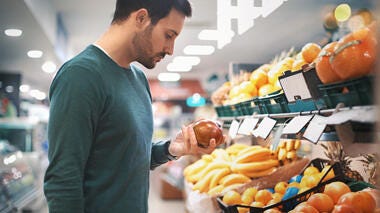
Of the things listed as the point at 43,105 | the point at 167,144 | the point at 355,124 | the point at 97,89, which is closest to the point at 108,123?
the point at 97,89

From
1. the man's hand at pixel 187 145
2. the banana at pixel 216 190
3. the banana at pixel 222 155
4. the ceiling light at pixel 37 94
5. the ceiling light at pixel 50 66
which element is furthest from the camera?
the ceiling light at pixel 37 94

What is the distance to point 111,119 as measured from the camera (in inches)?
47.4

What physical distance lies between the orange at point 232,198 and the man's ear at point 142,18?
96 centimetres

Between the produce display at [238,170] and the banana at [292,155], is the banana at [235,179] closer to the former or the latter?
the produce display at [238,170]

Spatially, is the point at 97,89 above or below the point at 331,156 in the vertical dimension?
above

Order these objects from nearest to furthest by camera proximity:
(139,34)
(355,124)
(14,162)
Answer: (355,124)
(139,34)
(14,162)

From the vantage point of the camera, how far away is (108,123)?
1.20 meters

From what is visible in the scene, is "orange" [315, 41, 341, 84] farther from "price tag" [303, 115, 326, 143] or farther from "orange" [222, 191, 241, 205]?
"orange" [222, 191, 241, 205]

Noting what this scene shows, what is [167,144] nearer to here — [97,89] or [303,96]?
[97,89]

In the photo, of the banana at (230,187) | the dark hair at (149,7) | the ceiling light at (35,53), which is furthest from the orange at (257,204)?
the ceiling light at (35,53)

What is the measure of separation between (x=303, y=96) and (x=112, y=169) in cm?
69

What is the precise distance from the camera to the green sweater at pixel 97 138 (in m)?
1.07

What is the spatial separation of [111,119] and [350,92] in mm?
736

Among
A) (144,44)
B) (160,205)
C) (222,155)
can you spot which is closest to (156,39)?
(144,44)
